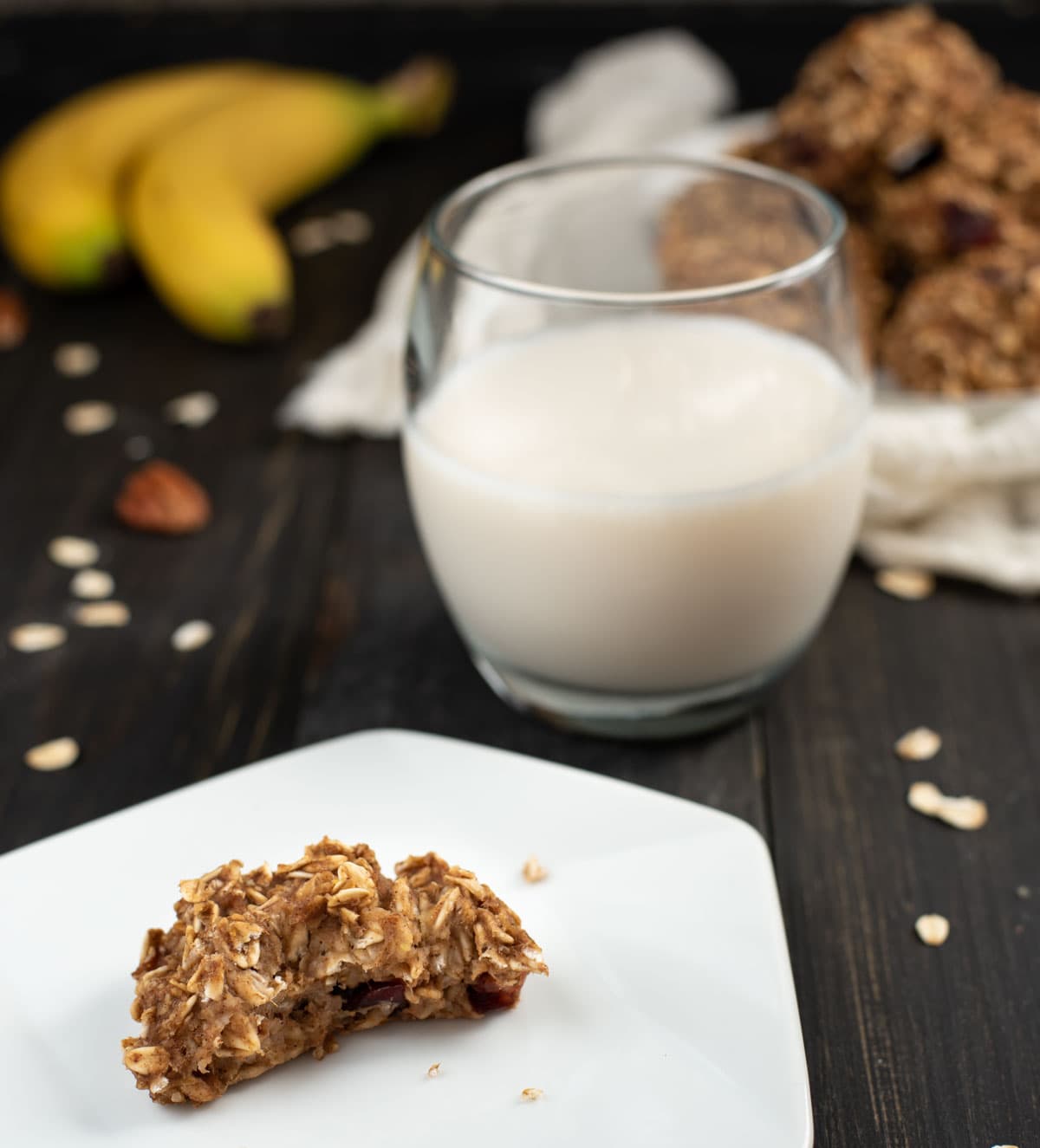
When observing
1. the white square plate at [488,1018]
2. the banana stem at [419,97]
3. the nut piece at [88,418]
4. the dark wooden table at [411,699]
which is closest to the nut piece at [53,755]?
the dark wooden table at [411,699]

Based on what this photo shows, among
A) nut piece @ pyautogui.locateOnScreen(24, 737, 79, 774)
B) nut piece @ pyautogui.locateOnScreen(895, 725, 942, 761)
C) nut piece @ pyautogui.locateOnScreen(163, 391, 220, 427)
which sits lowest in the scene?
nut piece @ pyautogui.locateOnScreen(163, 391, 220, 427)

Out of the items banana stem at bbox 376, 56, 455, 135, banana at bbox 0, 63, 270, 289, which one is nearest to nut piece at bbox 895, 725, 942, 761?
banana at bbox 0, 63, 270, 289

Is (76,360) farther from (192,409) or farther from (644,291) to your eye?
(644,291)

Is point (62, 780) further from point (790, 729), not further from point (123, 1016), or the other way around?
point (790, 729)

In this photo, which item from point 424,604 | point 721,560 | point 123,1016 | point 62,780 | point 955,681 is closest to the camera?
point 123,1016

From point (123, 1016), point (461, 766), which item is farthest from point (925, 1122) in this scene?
point (123, 1016)

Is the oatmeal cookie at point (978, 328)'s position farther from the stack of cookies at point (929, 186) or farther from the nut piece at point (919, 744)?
the nut piece at point (919, 744)

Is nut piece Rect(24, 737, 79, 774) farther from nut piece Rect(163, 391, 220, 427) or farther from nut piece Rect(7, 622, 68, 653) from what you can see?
nut piece Rect(163, 391, 220, 427)

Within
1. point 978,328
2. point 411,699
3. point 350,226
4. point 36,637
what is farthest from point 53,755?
point 350,226
